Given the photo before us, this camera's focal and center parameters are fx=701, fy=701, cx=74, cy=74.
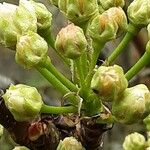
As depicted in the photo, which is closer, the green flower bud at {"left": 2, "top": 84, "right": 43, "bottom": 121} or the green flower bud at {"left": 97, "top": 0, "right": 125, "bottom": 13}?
the green flower bud at {"left": 2, "top": 84, "right": 43, "bottom": 121}

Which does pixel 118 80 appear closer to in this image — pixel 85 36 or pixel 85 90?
pixel 85 90

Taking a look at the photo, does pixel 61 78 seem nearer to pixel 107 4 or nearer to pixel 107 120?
pixel 107 120

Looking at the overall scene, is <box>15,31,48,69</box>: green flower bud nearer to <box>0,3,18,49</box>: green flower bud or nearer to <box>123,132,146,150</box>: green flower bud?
<box>0,3,18,49</box>: green flower bud

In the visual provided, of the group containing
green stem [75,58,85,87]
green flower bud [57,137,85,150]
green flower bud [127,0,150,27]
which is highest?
green flower bud [127,0,150,27]

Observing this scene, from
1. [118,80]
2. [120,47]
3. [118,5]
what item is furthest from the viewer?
[118,5]

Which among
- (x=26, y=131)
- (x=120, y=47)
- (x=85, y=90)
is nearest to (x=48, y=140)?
(x=26, y=131)

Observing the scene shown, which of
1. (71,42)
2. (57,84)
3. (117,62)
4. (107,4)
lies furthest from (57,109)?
(117,62)

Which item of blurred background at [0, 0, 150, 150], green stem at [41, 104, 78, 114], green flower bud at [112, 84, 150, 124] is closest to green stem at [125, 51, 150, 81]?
green flower bud at [112, 84, 150, 124]
